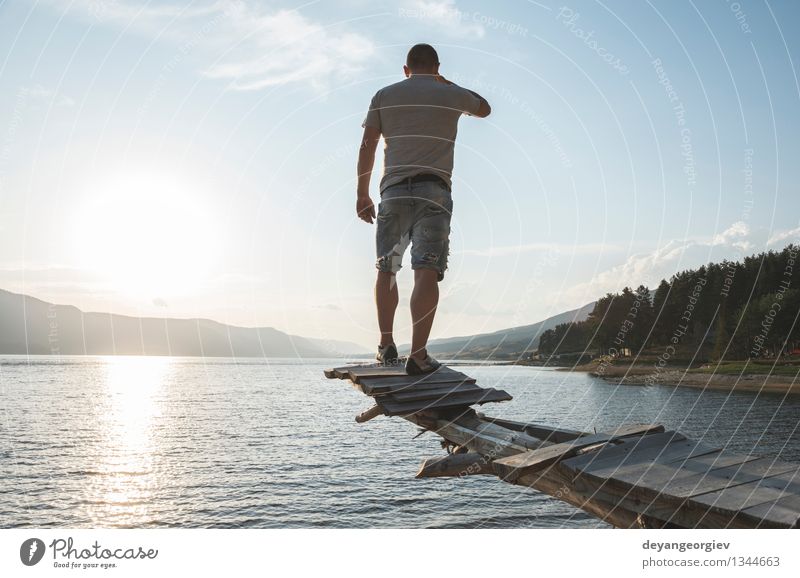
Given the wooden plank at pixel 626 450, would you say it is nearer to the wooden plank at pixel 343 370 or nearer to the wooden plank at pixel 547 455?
the wooden plank at pixel 547 455

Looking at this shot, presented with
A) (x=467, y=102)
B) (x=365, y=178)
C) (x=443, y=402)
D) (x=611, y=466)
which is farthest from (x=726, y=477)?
(x=365, y=178)

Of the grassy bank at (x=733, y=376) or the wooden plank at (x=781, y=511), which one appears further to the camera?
the grassy bank at (x=733, y=376)

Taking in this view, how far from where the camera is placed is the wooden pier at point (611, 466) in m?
3.64

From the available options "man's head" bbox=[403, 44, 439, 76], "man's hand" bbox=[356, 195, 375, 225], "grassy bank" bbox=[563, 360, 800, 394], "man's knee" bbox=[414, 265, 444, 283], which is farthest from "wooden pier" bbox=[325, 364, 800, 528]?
"grassy bank" bbox=[563, 360, 800, 394]

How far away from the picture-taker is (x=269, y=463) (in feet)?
151

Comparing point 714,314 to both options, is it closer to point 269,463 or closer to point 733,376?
point 733,376

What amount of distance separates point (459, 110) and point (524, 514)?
29275 millimetres

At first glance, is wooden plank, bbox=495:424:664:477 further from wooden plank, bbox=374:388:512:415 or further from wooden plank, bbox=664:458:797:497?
wooden plank, bbox=374:388:512:415

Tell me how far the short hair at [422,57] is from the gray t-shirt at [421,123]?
0.26m

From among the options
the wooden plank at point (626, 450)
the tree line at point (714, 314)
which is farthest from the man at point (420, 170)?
the tree line at point (714, 314)

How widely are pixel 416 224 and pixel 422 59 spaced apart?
1.90 meters

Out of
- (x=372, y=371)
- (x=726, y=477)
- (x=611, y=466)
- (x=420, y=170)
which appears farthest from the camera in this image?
(x=372, y=371)
